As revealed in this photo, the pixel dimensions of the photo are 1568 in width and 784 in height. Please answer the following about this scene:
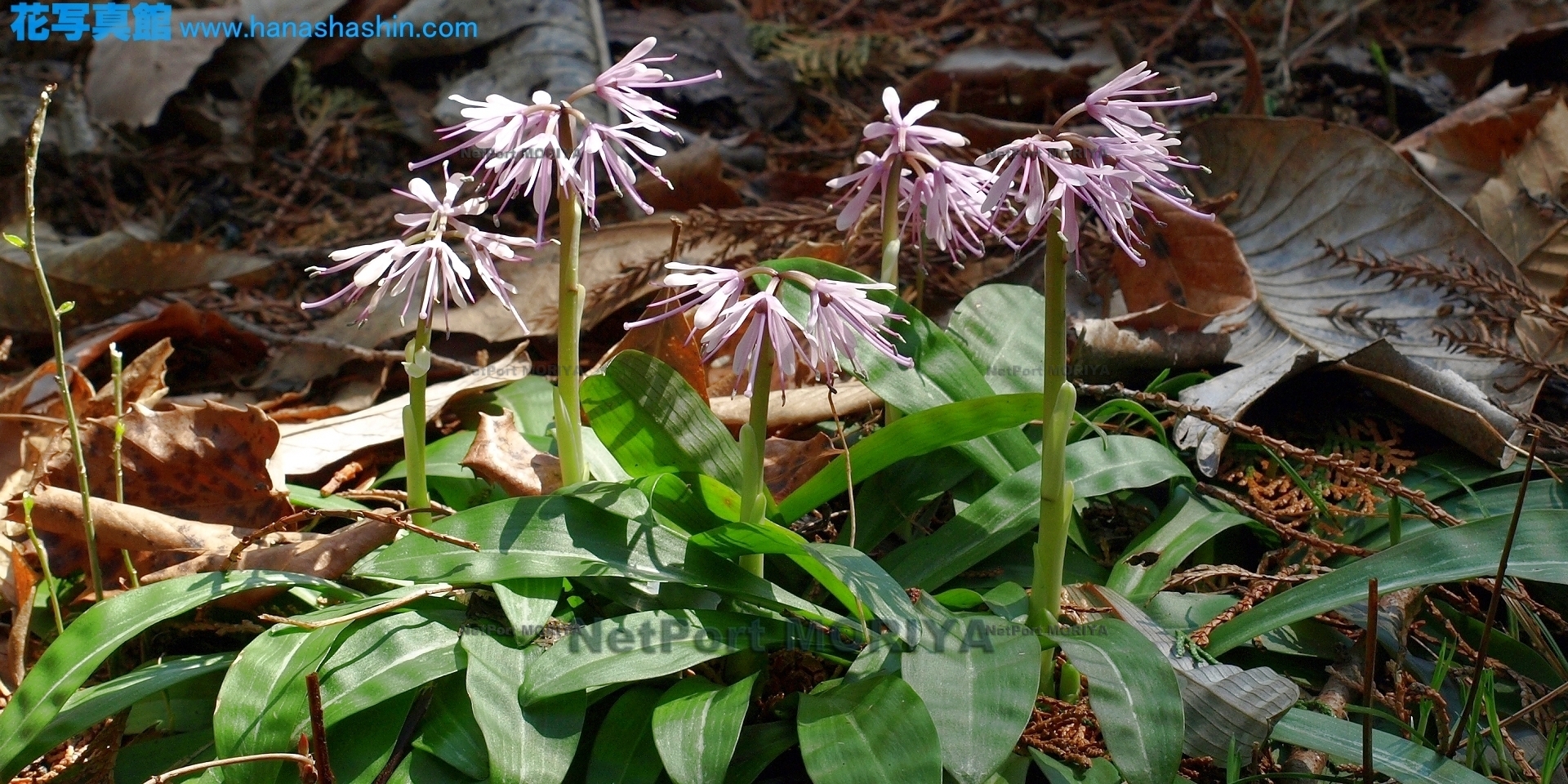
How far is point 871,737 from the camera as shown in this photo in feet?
5.92

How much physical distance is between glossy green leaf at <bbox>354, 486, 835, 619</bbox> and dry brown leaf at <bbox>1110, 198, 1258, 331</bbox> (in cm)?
195

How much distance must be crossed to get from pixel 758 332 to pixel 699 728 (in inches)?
27.0

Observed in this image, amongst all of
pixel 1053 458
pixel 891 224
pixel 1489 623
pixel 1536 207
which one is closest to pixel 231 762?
pixel 1053 458

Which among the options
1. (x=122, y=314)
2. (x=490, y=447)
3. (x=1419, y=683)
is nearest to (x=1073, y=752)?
(x=1419, y=683)

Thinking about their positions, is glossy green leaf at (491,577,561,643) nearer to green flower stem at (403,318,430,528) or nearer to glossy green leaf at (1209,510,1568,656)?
green flower stem at (403,318,430,528)

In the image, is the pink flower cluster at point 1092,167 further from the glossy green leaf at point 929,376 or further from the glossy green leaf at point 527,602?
the glossy green leaf at point 527,602

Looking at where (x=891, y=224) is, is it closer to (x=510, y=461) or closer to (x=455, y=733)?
(x=510, y=461)

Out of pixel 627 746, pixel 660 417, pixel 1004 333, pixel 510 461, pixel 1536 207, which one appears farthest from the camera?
pixel 1536 207

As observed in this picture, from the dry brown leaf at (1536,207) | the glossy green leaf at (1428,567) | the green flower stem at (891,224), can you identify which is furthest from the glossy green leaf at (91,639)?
the dry brown leaf at (1536,207)

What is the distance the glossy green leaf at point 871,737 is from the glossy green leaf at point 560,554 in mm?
196

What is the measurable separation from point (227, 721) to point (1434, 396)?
2.77m

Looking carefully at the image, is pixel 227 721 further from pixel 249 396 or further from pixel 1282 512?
pixel 1282 512

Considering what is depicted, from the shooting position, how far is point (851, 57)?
219 inches

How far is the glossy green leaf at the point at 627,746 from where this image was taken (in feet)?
6.37
